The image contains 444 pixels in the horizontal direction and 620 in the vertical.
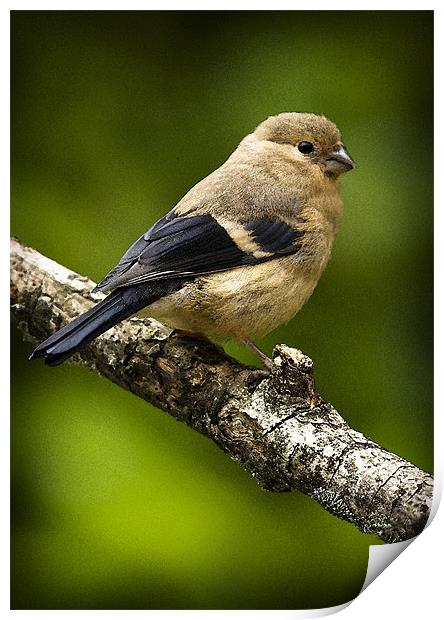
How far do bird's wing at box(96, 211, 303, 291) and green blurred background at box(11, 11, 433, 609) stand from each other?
92 mm

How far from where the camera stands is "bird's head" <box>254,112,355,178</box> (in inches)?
79.7

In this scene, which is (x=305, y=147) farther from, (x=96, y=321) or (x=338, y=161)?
(x=96, y=321)

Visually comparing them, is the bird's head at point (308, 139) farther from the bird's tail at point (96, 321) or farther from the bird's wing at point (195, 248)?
the bird's tail at point (96, 321)

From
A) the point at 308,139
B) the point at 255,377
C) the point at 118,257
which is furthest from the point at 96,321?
the point at 308,139

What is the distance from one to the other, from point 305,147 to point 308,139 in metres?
0.03

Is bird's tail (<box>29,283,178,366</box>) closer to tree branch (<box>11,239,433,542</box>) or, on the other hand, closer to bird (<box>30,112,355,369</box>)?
bird (<box>30,112,355,369</box>)

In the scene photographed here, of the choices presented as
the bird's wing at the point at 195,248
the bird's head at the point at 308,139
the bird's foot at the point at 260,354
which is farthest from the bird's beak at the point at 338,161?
the bird's foot at the point at 260,354

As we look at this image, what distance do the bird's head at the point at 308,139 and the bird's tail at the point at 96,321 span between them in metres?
0.43

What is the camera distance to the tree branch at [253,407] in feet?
5.69

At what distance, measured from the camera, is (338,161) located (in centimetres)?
205

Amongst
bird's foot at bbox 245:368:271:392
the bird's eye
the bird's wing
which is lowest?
bird's foot at bbox 245:368:271:392

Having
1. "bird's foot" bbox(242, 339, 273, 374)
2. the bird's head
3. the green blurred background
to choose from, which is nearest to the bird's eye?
the bird's head

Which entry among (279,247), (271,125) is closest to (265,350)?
(279,247)
